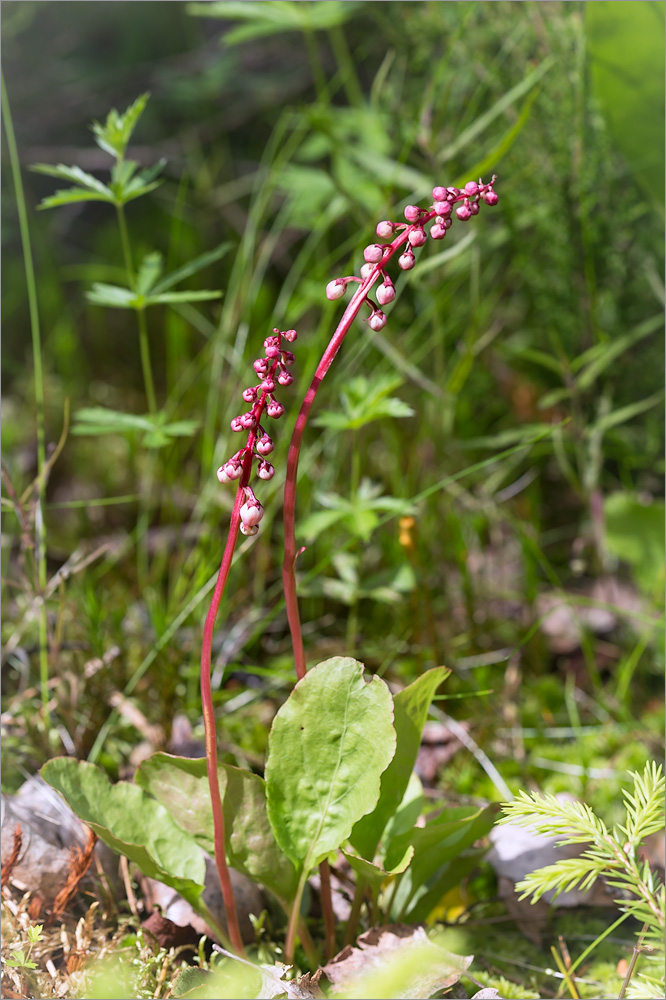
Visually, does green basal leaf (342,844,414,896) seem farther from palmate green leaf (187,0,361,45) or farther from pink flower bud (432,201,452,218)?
palmate green leaf (187,0,361,45)

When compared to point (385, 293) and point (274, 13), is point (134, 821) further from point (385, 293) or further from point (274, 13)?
point (274, 13)

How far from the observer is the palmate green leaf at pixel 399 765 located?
109cm

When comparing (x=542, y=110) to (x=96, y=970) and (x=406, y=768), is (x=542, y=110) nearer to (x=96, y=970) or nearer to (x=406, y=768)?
(x=406, y=768)

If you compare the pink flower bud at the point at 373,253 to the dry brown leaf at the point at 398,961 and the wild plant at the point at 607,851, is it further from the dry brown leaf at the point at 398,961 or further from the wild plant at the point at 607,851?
the dry brown leaf at the point at 398,961

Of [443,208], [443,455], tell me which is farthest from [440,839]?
[443,455]

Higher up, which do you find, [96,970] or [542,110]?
[542,110]

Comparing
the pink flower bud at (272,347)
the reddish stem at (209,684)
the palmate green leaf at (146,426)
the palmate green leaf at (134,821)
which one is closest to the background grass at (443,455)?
the palmate green leaf at (146,426)

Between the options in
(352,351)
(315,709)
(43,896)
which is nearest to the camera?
(315,709)

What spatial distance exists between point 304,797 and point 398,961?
9.0 inches

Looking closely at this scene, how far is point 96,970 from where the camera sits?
1097 millimetres

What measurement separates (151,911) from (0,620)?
0.73 metres

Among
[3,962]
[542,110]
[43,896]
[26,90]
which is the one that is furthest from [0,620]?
[26,90]

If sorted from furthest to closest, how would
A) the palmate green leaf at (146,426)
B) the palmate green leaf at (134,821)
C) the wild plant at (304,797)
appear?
the palmate green leaf at (146,426)
the palmate green leaf at (134,821)
the wild plant at (304,797)

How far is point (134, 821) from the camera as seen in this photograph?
1.14 meters
